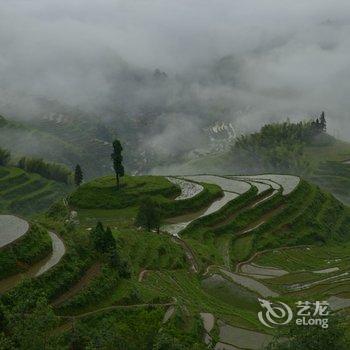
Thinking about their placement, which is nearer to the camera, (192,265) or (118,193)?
(192,265)

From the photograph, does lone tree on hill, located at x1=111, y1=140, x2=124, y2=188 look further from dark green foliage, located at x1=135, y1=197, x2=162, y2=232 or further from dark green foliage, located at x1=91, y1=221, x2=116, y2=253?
dark green foliage, located at x1=91, y1=221, x2=116, y2=253

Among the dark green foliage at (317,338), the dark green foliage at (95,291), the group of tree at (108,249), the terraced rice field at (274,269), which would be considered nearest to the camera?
the dark green foliage at (317,338)

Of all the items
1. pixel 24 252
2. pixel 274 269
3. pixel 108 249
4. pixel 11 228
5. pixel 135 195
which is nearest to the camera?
pixel 24 252

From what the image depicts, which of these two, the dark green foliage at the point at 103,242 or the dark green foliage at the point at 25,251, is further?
the dark green foliage at the point at 103,242

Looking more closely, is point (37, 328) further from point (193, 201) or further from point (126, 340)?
point (193, 201)

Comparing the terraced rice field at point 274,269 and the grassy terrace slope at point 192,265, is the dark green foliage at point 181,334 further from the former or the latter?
the terraced rice field at point 274,269

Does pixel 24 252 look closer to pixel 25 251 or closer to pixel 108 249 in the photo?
pixel 25 251

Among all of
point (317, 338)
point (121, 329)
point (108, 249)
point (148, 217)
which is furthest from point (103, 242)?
point (148, 217)

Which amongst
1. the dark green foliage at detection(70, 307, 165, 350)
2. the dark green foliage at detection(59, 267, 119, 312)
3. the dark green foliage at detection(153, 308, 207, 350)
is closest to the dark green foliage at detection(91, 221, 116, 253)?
the dark green foliage at detection(59, 267, 119, 312)

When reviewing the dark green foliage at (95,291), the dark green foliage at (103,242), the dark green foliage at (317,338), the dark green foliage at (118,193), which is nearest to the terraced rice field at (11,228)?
the dark green foliage at (103,242)
